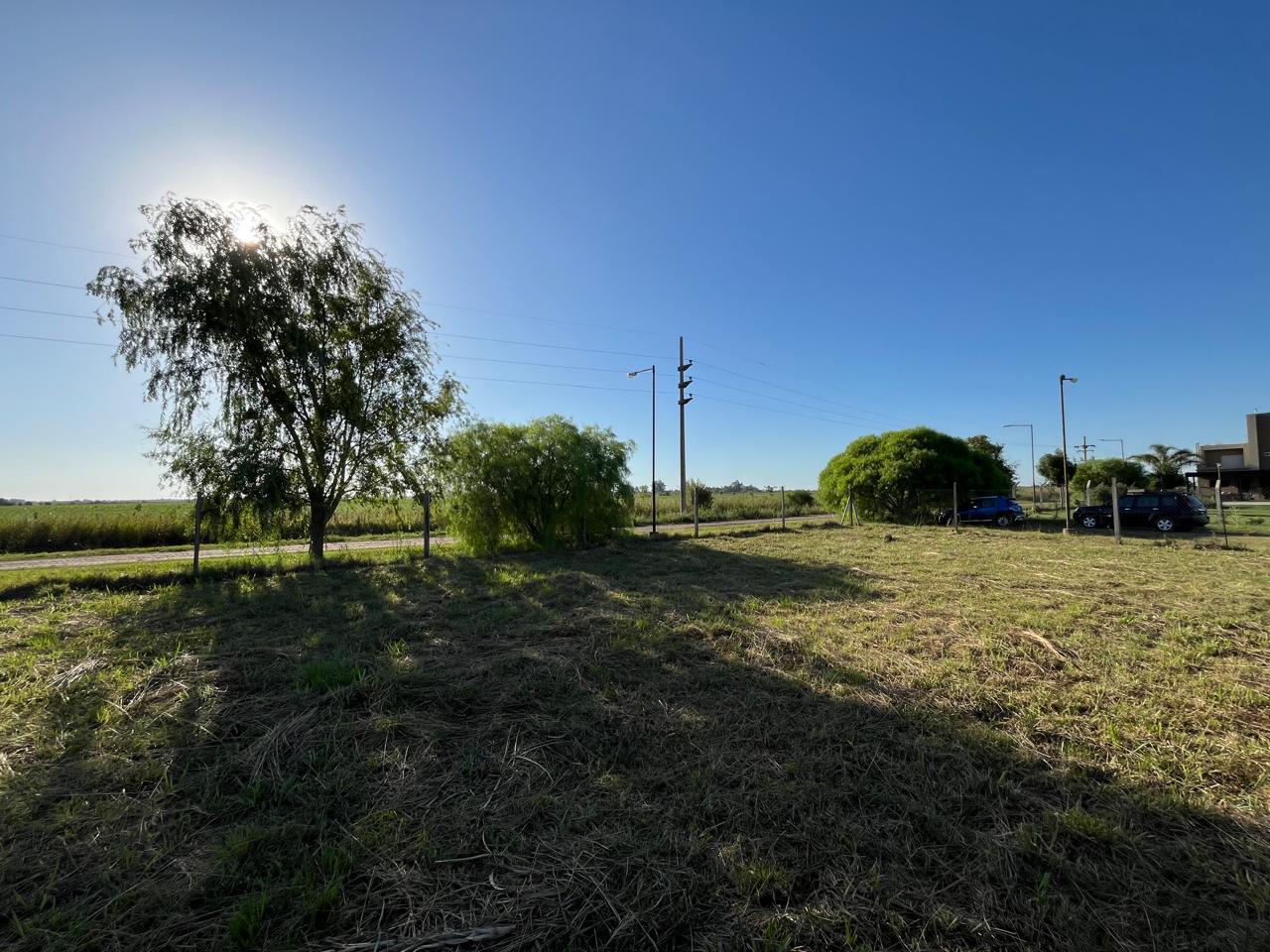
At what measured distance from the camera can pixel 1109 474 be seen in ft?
132

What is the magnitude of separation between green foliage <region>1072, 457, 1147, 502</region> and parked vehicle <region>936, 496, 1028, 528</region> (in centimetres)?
2460

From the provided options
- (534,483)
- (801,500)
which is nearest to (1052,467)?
(801,500)

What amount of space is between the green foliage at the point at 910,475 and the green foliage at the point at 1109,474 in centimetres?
2386

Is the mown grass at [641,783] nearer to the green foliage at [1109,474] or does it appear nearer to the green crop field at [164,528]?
the green crop field at [164,528]

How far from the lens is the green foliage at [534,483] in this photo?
12859 millimetres

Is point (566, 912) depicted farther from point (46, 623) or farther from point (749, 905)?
point (46, 623)

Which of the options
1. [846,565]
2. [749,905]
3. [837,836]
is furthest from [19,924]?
[846,565]

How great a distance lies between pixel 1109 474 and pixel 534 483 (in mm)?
47384

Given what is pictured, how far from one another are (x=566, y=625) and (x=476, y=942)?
12.3ft

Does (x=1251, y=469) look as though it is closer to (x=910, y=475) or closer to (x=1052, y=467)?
(x=1052, y=467)

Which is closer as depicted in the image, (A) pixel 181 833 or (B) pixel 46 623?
(A) pixel 181 833

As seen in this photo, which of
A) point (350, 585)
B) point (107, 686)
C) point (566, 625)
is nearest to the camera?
point (107, 686)

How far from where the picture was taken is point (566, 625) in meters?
5.50

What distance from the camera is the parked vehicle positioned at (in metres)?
21.5
